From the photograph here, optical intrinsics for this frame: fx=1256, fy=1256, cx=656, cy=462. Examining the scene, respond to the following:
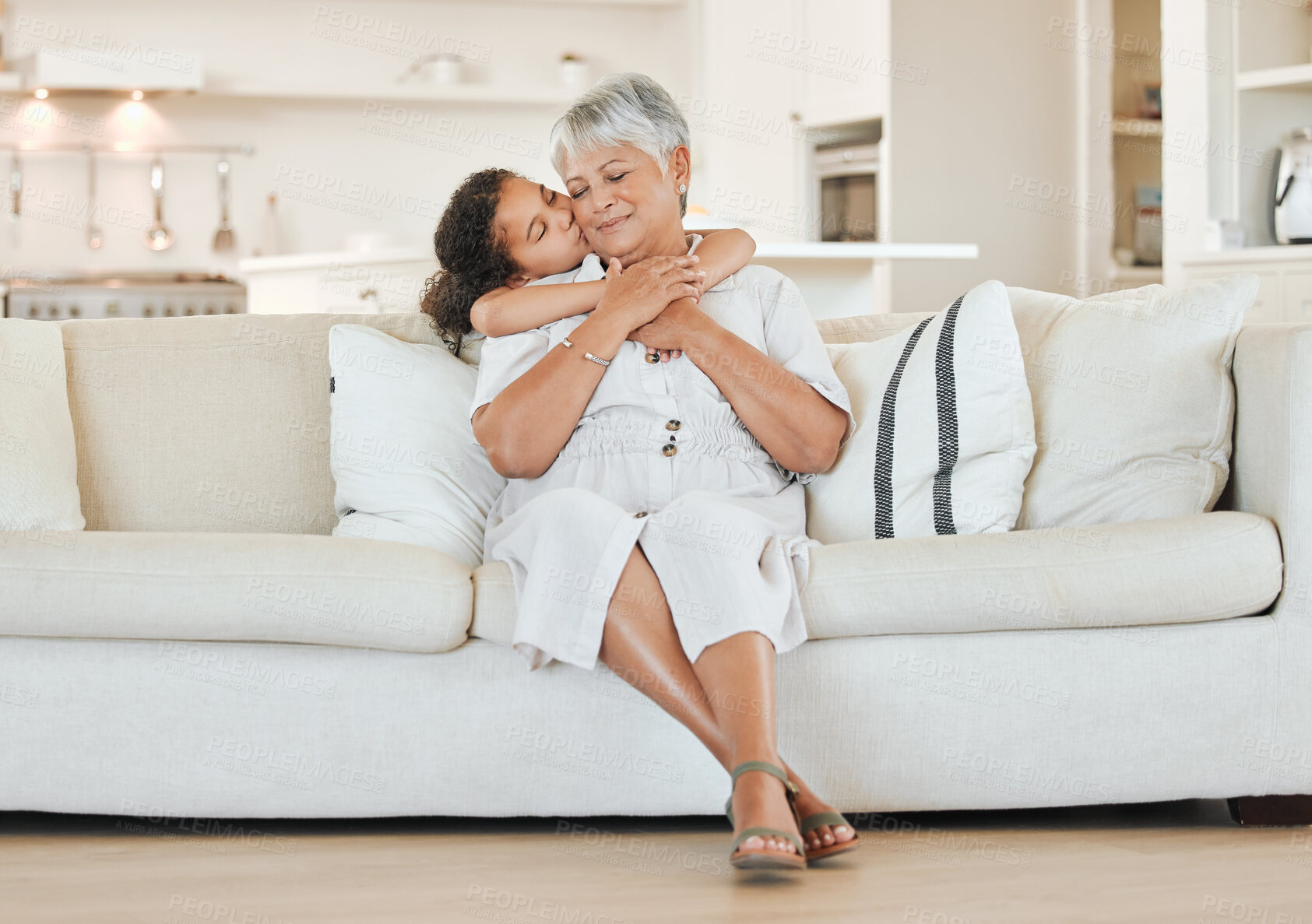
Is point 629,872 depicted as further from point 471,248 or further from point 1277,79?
point 1277,79

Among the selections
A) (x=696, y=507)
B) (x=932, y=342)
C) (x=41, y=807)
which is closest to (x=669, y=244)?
(x=932, y=342)

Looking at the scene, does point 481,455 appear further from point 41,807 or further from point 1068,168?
point 1068,168

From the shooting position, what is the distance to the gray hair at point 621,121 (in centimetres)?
196

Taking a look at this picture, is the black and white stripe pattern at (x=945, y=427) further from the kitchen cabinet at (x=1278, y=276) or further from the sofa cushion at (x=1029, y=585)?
the kitchen cabinet at (x=1278, y=276)

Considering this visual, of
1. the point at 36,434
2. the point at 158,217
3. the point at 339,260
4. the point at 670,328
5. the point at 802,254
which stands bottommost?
the point at 36,434

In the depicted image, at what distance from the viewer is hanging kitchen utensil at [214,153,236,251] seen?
5.81 m

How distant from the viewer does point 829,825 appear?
145 cm

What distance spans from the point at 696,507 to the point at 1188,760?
75 centimetres

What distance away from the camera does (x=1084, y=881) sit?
1478mm

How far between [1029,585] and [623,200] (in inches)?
33.8

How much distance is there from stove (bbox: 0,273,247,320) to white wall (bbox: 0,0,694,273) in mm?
226

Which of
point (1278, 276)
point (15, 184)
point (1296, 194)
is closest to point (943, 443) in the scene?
point (1278, 276)

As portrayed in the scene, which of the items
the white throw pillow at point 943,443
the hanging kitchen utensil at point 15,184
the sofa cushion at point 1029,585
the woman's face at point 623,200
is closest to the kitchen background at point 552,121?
the hanging kitchen utensil at point 15,184

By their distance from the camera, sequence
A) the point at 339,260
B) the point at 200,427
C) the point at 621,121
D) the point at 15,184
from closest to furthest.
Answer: the point at 621,121, the point at 200,427, the point at 339,260, the point at 15,184
